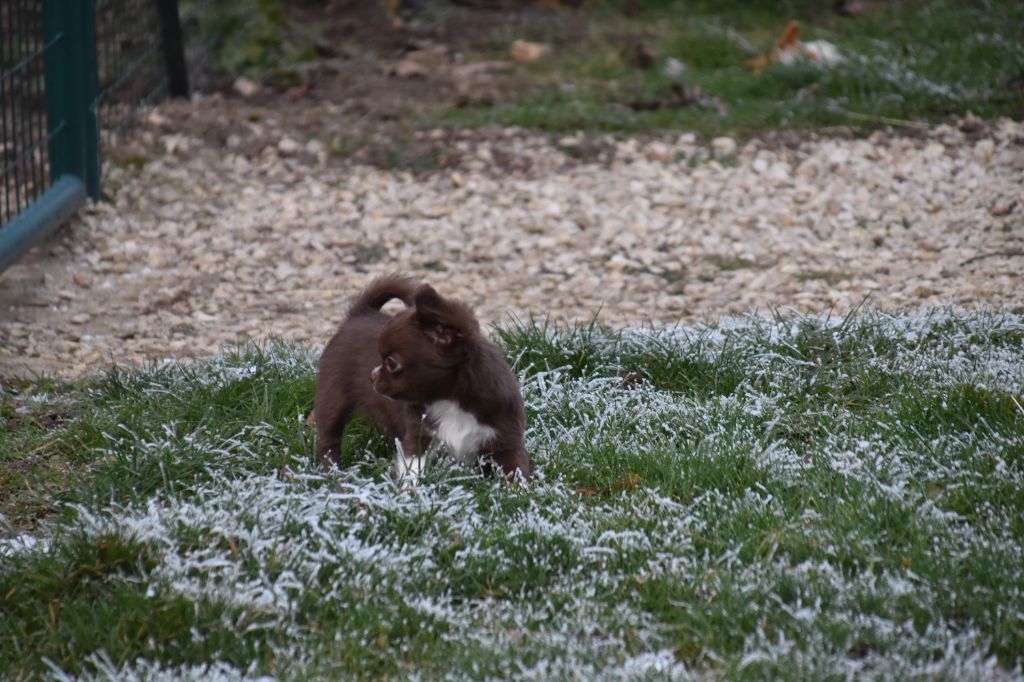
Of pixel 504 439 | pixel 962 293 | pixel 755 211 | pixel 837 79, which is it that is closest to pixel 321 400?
pixel 504 439

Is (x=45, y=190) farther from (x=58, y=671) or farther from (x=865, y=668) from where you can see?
(x=865, y=668)

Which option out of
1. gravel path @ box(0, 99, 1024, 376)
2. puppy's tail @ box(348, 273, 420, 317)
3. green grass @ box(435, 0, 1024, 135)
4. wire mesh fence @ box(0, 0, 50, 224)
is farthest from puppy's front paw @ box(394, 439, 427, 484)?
green grass @ box(435, 0, 1024, 135)

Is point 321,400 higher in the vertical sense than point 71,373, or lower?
higher

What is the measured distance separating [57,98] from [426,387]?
4.17 m

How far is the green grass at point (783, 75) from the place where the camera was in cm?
850

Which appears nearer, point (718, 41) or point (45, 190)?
point (45, 190)

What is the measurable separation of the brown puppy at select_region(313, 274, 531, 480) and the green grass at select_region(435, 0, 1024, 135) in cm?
463

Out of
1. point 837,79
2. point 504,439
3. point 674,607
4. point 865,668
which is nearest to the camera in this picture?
point 865,668

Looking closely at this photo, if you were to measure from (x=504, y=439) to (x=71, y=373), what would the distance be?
236 centimetres

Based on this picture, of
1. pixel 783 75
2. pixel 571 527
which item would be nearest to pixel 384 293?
pixel 571 527

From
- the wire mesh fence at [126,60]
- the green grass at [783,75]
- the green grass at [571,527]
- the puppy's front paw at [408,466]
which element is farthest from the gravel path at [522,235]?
the puppy's front paw at [408,466]

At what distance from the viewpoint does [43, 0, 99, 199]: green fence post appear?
6.93m

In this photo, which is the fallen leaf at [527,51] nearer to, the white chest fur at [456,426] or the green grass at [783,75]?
the green grass at [783,75]

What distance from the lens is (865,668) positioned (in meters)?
3.07
